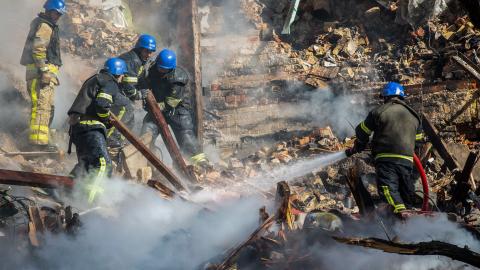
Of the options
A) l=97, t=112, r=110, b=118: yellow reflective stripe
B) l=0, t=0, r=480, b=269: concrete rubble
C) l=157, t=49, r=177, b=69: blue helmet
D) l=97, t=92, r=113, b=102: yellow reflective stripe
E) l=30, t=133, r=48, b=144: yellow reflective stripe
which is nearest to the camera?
l=97, t=92, r=113, b=102: yellow reflective stripe

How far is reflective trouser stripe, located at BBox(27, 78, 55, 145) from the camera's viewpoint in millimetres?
7520

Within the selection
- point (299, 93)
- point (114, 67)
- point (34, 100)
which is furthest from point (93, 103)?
point (299, 93)

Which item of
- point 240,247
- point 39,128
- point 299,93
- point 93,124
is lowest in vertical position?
point 240,247

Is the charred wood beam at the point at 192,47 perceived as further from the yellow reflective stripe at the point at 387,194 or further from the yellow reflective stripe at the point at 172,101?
the yellow reflective stripe at the point at 387,194

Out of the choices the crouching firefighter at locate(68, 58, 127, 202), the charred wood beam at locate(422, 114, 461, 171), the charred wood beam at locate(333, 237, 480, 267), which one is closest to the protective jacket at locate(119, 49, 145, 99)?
the crouching firefighter at locate(68, 58, 127, 202)

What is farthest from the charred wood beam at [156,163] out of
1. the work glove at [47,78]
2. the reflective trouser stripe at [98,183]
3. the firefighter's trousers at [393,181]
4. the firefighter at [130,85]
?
the firefighter's trousers at [393,181]

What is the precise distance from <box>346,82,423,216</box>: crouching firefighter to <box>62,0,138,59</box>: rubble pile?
19.7ft

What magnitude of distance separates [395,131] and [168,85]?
12.0 ft

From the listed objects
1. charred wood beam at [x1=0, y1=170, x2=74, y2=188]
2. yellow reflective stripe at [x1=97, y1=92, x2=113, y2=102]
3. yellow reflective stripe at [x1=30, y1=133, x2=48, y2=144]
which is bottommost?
charred wood beam at [x1=0, y1=170, x2=74, y2=188]

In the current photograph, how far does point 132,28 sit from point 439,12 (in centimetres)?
616

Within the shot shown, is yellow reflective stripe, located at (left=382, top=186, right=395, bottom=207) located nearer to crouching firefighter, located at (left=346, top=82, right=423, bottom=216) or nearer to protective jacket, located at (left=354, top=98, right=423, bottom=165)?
crouching firefighter, located at (left=346, top=82, right=423, bottom=216)

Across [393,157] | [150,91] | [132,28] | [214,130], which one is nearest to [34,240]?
[150,91]

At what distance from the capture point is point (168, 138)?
7.21m

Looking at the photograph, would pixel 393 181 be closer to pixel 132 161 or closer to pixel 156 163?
pixel 156 163
